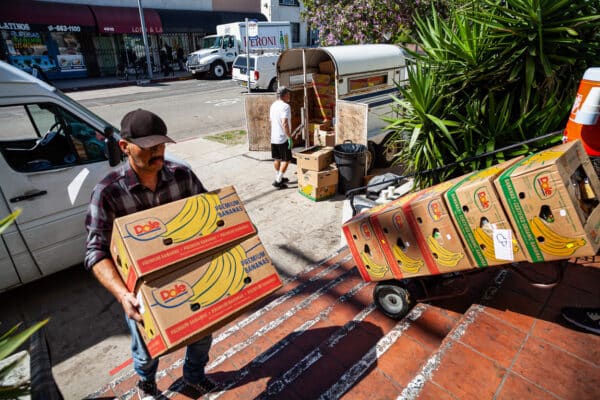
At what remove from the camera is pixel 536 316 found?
2.87 m

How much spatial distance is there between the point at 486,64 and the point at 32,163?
5113mm

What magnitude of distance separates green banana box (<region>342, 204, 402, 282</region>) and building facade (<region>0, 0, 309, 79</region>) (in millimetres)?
23452

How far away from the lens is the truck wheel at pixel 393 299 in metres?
3.20

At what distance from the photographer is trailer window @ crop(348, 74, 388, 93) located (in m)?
7.41

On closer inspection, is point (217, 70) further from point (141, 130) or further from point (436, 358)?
point (436, 358)

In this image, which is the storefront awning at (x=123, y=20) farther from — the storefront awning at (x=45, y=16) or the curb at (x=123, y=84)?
the curb at (x=123, y=84)

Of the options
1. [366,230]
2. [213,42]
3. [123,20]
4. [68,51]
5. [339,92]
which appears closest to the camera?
[366,230]

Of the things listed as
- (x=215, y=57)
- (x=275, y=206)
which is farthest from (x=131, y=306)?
(x=215, y=57)

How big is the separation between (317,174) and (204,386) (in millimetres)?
4351

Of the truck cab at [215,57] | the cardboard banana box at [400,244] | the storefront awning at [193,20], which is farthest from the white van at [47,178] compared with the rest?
the storefront awning at [193,20]

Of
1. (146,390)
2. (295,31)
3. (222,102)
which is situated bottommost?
(146,390)

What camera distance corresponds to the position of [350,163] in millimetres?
6598

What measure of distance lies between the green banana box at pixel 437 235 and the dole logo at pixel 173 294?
1.75 meters

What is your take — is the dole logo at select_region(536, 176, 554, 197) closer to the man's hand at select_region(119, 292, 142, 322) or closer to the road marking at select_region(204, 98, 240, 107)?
the man's hand at select_region(119, 292, 142, 322)
